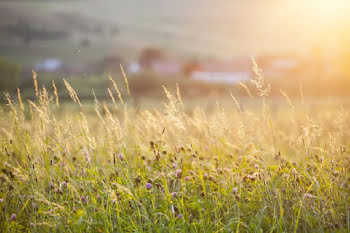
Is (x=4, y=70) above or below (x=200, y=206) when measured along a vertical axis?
below

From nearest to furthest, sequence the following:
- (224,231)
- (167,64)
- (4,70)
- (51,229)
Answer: (224,231)
(51,229)
(4,70)
(167,64)

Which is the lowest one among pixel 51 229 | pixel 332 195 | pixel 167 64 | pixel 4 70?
pixel 167 64

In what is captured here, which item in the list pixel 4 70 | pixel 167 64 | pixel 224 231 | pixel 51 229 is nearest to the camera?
pixel 224 231

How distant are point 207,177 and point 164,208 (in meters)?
0.68

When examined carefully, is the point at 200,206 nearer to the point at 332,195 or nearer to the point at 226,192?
the point at 226,192

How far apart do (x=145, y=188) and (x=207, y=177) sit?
0.77m

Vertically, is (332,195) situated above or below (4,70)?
above

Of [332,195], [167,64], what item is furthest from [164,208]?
[167,64]

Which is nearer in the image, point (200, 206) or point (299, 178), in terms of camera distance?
point (200, 206)

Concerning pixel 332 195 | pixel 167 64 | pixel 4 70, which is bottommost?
pixel 167 64

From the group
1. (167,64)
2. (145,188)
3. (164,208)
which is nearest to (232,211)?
(164,208)

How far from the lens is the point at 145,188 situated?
3.83 m

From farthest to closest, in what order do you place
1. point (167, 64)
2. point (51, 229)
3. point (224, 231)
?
1. point (167, 64)
2. point (51, 229)
3. point (224, 231)

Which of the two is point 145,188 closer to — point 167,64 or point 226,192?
point 226,192
